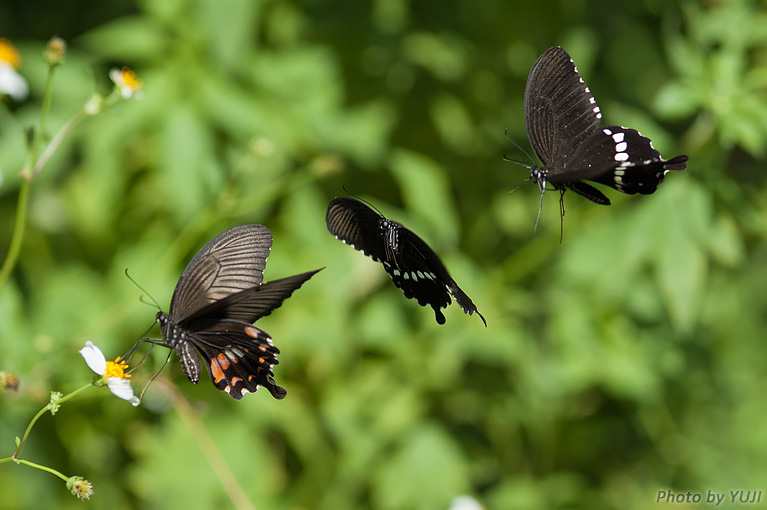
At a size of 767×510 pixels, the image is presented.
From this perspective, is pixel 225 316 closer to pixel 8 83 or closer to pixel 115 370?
pixel 115 370

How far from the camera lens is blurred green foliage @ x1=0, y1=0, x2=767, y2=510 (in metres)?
1.68

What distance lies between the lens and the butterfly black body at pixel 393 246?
0.61 meters

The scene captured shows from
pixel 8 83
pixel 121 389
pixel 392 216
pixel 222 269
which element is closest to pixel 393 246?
pixel 222 269

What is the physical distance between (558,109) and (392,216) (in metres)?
1.15

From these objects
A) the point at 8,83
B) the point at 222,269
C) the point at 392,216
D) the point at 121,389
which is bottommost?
the point at 121,389

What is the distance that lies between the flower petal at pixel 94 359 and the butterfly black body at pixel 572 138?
1.36 ft

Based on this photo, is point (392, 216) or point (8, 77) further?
point (392, 216)

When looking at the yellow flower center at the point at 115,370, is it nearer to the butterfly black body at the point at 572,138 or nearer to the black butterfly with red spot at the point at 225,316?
the black butterfly with red spot at the point at 225,316

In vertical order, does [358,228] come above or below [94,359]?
above

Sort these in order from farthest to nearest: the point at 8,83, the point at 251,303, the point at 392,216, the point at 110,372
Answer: the point at 392,216, the point at 8,83, the point at 110,372, the point at 251,303

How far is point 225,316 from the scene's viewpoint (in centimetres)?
61

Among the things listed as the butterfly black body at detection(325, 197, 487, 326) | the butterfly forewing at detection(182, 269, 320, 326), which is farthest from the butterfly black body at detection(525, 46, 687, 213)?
the butterfly forewing at detection(182, 269, 320, 326)

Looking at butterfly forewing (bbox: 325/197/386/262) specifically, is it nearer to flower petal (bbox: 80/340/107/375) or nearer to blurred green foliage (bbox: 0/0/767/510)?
flower petal (bbox: 80/340/107/375)

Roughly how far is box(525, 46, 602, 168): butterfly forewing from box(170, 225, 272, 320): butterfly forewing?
0.28 meters
